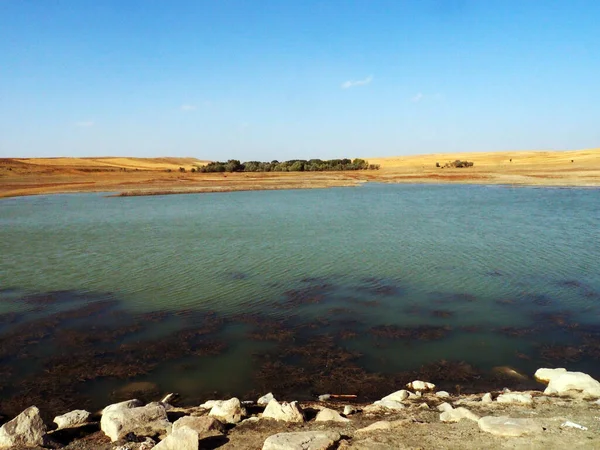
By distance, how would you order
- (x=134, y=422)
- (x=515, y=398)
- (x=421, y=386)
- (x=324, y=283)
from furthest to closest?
(x=324, y=283)
(x=421, y=386)
(x=515, y=398)
(x=134, y=422)

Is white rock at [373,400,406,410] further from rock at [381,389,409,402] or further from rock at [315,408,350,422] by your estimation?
rock at [315,408,350,422]

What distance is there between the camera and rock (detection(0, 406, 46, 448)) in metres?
5.17

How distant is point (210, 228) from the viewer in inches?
851

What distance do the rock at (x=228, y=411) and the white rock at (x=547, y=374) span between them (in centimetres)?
472

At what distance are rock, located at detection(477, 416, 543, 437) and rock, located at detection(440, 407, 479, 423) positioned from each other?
228mm

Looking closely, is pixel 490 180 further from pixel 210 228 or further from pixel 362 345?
pixel 362 345

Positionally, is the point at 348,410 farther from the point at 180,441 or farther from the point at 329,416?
the point at 180,441

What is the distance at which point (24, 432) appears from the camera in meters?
5.25

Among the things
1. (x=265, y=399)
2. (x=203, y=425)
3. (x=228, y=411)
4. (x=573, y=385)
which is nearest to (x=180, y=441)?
(x=203, y=425)

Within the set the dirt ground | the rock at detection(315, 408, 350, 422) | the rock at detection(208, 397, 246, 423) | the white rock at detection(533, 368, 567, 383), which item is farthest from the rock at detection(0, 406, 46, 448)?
the white rock at detection(533, 368, 567, 383)

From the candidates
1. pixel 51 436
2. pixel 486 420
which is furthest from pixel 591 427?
pixel 51 436

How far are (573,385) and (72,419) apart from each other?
6.94 metres

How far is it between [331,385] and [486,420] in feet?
8.56

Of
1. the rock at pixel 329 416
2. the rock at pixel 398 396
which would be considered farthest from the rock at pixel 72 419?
the rock at pixel 398 396
